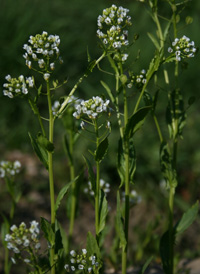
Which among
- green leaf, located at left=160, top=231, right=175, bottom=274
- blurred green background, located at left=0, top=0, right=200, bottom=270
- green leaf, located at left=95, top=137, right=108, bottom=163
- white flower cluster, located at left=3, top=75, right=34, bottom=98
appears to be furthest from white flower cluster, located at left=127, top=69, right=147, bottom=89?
blurred green background, located at left=0, top=0, right=200, bottom=270

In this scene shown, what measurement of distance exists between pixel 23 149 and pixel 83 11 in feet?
7.95

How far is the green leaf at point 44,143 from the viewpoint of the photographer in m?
1.69

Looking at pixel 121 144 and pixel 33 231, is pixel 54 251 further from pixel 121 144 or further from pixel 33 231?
pixel 121 144

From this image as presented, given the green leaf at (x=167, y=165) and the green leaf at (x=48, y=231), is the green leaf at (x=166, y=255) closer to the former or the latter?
the green leaf at (x=167, y=165)

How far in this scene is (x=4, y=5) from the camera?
491 cm

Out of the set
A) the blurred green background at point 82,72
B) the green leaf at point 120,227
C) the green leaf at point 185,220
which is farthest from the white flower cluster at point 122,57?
the blurred green background at point 82,72

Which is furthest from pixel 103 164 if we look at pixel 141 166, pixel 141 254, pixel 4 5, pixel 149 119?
pixel 4 5

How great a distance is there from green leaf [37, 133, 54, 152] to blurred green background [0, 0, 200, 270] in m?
1.83

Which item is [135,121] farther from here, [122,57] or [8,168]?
[8,168]

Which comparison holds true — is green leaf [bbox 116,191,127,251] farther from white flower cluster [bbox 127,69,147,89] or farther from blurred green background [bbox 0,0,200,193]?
blurred green background [bbox 0,0,200,193]

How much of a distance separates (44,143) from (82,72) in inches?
119

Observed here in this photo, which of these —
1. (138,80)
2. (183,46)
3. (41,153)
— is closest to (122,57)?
(138,80)

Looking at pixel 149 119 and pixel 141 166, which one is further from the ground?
pixel 149 119

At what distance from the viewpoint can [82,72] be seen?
15.3ft
